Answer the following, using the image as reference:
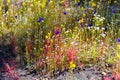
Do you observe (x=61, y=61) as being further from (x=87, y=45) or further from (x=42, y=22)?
(x=42, y=22)

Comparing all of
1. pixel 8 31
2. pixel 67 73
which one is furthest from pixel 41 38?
pixel 67 73

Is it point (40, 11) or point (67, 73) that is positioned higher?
point (40, 11)

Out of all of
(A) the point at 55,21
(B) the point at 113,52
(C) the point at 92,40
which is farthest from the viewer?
(A) the point at 55,21

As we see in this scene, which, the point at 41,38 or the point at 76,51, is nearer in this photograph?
the point at 76,51

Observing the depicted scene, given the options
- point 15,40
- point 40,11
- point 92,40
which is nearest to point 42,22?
point 40,11

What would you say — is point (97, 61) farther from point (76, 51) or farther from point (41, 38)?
point (41, 38)

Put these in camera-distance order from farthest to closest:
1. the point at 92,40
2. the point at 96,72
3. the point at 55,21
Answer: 1. the point at 55,21
2. the point at 92,40
3. the point at 96,72
